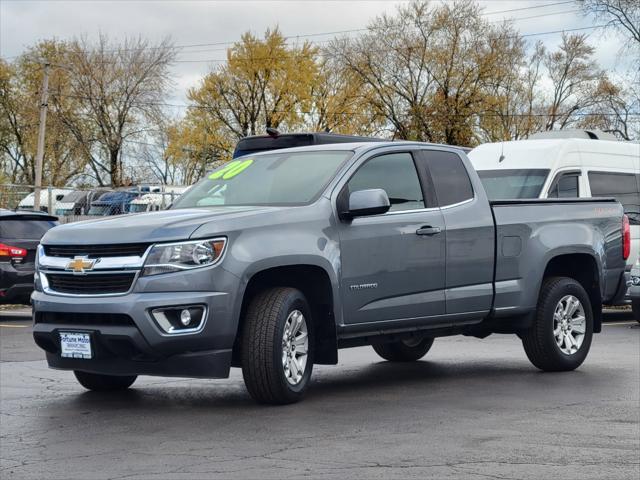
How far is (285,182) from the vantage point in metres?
8.93

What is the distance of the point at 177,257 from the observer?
7.70 metres

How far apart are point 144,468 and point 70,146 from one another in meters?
60.4

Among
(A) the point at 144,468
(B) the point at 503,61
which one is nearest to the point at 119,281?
(A) the point at 144,468

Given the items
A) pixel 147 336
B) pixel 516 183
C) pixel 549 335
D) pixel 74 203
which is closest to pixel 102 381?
pixel 147 336

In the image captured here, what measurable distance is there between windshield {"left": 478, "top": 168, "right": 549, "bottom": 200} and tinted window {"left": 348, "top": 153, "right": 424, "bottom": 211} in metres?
7.20

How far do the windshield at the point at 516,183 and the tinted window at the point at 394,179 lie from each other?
7196mm

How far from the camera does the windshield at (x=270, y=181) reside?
8.74 meters

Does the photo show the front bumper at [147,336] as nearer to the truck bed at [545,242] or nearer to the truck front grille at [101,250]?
the truck front grille at [101,250]

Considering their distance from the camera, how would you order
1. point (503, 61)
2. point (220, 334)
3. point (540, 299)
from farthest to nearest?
point (503, 61) → point (540, 299) → point (220, 334)

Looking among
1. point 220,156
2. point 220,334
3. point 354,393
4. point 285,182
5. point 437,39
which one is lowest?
point 354,393

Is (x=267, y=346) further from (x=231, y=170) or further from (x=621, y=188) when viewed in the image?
(x=621, y=188)

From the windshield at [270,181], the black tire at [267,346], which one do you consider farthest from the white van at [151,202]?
the black tire at [267,346]

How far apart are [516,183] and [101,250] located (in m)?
9.91

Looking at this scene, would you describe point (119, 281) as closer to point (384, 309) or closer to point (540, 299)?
point (384, 309)
